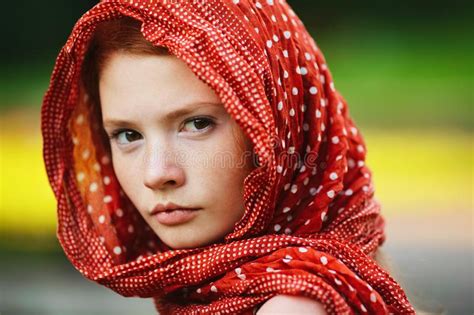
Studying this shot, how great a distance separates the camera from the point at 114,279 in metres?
1.47

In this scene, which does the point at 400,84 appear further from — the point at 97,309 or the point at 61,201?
the point at 61,201

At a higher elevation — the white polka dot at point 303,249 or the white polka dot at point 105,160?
the white polka dot at point 105,160

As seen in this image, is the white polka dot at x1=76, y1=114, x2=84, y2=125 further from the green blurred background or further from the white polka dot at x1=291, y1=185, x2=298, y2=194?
the green blurred background

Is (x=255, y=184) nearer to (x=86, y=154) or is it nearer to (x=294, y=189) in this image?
(x=294, y=189)

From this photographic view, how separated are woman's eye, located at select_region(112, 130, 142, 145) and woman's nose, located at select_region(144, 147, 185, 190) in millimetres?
92

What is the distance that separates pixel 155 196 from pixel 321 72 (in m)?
0.49

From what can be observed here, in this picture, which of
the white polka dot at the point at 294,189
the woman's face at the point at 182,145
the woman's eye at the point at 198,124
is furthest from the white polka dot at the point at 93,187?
the white polka dot at the point at 294,189

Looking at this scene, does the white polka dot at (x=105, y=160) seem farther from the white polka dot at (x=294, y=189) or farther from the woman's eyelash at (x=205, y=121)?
the white polka dot at (x=294, y=189)

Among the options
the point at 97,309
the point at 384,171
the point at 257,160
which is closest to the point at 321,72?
the point at 257,160

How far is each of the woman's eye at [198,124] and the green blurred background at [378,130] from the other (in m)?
2.69

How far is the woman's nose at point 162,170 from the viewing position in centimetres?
131

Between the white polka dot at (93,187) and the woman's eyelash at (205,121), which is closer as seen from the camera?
the woman's eyelash at (205,121)

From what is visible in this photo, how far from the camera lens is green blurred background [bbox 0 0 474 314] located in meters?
4.03

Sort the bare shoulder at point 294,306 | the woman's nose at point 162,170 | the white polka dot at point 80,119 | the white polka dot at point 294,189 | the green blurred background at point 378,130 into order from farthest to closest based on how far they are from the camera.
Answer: the green blurred background at point 378,130
the white polka dot at point 80,119
the white polka dot at point 294,189
the woman's nose at point 162,170
the bare shoulder at point 294,306
